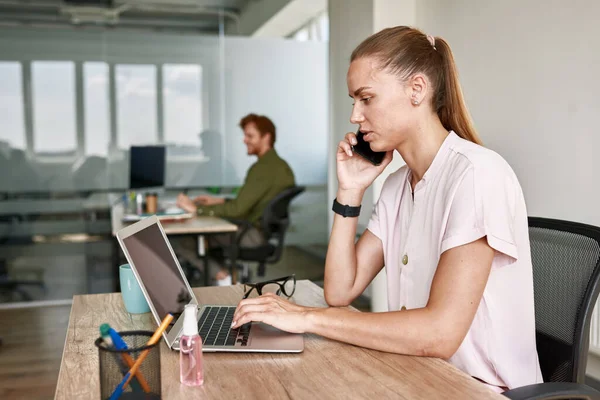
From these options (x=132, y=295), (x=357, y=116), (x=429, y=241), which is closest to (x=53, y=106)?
(x=132, y=295)

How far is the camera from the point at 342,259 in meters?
1.85

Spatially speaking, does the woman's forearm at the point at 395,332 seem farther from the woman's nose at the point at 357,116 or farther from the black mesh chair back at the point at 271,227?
the black mesh chair back at the point at 271,227

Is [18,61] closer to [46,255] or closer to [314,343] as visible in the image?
[46,255]

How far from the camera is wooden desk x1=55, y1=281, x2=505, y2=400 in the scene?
3.77ft

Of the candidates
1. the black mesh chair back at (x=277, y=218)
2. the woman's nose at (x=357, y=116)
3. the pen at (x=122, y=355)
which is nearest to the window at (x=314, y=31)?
the black mesh chair back at (x=277, y=218)

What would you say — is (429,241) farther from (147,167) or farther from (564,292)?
(147,167)

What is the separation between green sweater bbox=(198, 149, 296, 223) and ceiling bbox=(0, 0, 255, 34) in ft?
4.11

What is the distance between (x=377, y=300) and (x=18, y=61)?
128 inches

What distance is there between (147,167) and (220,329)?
3.63m

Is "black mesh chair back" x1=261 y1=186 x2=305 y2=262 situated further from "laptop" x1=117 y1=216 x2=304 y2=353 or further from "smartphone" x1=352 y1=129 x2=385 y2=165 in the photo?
"laptop" x1=117 y1=216 x2=304 y2=353

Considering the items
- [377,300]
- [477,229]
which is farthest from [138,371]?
[377,300]

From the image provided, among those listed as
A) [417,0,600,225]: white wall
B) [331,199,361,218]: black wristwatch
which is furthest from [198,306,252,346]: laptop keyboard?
[417,0,600,225]: white wall

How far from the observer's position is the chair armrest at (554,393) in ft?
4.26

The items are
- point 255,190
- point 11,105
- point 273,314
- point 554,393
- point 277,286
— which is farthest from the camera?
point 11,105
